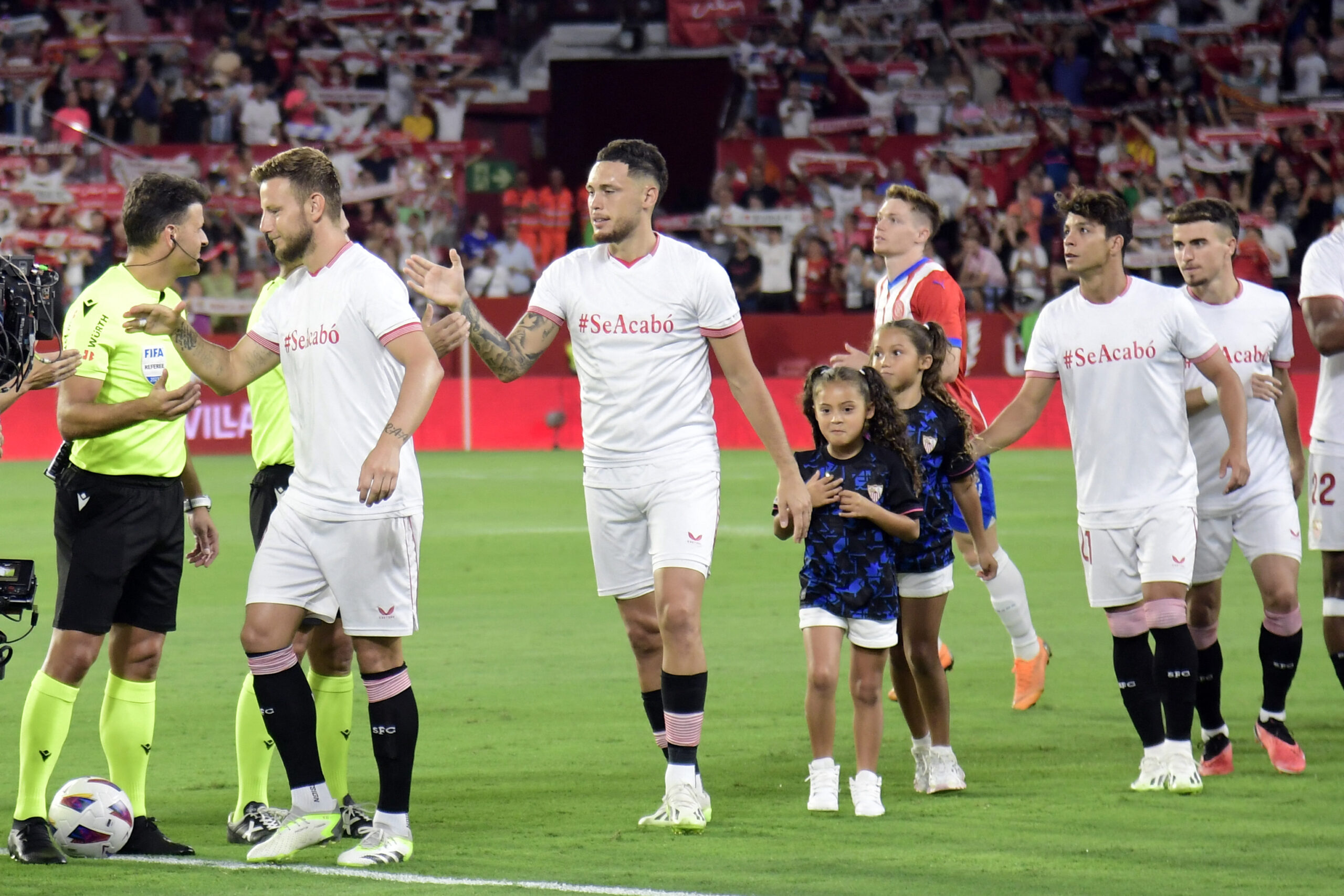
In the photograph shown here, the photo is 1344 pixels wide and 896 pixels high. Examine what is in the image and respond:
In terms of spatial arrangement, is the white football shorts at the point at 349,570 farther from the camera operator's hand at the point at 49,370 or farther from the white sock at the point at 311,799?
the camera operator's hand at the point at 49,370

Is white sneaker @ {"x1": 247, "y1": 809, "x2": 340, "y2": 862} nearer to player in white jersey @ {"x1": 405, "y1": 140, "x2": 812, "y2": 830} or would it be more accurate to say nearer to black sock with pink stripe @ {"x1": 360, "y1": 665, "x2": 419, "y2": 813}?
black sock with pink stripe @ {"x1": 360, "y1": 665, "x2": 419, "y2": 813}

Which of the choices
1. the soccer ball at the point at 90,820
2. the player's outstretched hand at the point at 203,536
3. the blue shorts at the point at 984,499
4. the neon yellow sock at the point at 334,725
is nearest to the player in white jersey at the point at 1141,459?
the blue shorts at the point at 984,499

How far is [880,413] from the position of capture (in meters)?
6.74

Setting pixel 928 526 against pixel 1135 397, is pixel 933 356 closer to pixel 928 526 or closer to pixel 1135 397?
pixel 928 526

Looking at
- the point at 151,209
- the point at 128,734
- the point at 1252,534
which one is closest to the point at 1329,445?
the point at 1252,534

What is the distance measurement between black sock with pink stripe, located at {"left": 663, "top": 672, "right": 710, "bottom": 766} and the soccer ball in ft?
6.25

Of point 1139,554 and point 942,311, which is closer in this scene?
point 1139,554

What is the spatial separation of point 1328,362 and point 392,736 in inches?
184

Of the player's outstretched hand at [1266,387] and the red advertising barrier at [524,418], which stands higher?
the player's outstretched hand at [1266,387]

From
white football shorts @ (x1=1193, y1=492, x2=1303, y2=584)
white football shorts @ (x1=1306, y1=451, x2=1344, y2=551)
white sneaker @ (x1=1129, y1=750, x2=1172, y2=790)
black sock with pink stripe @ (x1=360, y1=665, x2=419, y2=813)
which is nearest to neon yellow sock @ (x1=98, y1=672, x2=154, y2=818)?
black sock with pink stripe @ (x1=360, y1=665, x2=419, y2=813)

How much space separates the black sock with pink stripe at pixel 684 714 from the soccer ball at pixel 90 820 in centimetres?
190

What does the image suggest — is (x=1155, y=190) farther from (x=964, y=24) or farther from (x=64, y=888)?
(x=64, y=888)

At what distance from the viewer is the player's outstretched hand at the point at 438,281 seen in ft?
19.5

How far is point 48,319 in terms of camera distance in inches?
206
